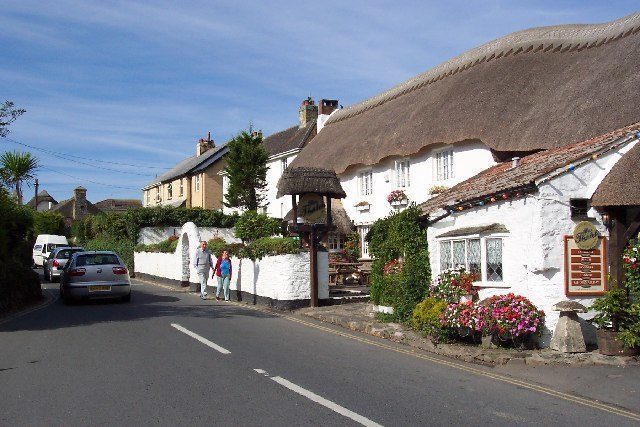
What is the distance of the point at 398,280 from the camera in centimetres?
1425

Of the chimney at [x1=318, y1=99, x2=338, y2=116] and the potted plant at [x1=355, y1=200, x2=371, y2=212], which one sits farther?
the chimney at [x1=318, y1=99, x2=338, y2=116]

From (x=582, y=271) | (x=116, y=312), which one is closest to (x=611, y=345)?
(x=582, y=271)

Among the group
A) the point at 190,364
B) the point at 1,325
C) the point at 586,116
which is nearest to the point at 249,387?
the point at 190,364

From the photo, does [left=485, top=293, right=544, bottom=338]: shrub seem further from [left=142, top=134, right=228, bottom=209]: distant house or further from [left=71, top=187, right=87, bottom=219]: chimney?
[left=71, top=187, right=87, bottom=219]: chimney

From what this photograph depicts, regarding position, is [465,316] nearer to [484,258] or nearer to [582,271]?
[484,258]

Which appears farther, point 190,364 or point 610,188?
point 610,188

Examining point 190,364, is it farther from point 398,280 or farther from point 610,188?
point 610,188

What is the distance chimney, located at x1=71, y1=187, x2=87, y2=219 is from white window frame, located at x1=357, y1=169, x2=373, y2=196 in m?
59.6

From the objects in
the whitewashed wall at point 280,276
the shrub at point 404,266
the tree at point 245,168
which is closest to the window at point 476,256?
the shrub at point 404,266

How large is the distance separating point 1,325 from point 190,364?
6770 millimetres

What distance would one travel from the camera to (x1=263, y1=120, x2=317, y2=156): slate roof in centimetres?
3772

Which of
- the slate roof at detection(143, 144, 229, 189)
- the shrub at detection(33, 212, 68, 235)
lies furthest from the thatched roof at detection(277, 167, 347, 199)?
the shrub at detection(33, 212, 68, 235)

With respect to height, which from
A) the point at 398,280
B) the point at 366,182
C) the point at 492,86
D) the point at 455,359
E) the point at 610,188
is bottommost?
the point at 455,359

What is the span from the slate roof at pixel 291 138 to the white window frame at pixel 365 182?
9157mm
